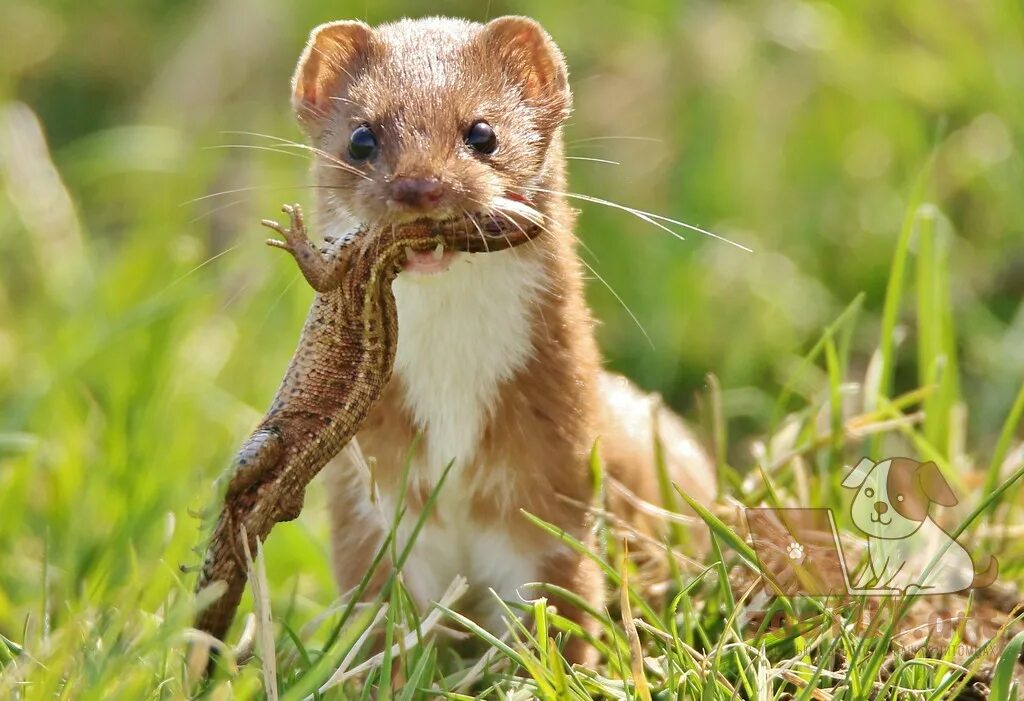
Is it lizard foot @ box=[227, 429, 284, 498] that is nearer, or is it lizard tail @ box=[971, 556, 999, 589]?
lizard foot @ box=[227, 429, 284, 498]

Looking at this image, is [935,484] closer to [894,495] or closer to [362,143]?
[894,495]

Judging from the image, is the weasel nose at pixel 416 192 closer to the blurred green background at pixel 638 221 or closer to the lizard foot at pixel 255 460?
the lizard foot at pixel 255 460

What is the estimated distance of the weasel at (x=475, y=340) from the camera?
326cm

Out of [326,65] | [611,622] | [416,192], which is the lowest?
[611,622]

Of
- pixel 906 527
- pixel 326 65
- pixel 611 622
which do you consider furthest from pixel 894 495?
pixel 326 65

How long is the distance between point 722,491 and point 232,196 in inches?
164

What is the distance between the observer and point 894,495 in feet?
12.0

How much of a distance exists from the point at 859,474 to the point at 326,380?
1454mm

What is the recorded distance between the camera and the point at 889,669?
3178 mm

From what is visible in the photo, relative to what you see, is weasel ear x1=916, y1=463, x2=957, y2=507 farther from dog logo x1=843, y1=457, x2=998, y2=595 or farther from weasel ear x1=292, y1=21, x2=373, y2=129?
weasel ear x1=292, y1=21, x2=373, y2=129

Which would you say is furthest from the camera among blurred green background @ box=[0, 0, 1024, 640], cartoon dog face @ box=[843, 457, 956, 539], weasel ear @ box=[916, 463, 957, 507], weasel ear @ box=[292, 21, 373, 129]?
blurred green background @ box=[0, 0, 1024, 640]

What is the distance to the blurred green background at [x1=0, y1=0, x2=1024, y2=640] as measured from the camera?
4.80m

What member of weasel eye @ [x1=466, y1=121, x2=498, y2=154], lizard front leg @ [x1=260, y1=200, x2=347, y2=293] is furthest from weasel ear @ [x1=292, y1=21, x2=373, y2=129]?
lizard front leg @ [x1=260, y1=200, x2=347, y2=293]

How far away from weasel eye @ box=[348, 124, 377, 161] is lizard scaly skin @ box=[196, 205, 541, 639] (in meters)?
0.30
